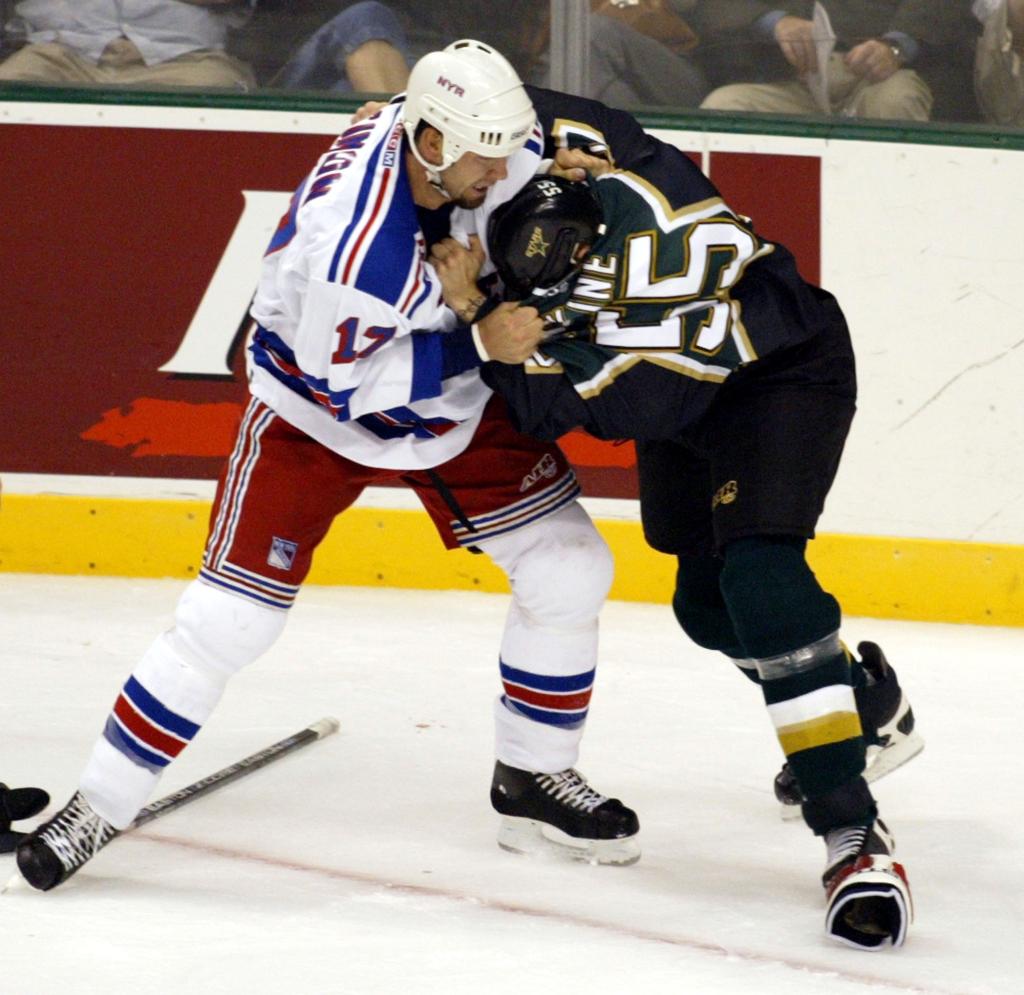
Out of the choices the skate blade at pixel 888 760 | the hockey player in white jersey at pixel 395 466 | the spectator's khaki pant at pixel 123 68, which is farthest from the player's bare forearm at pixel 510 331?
the spectator's khaki pant at pixel 123 68

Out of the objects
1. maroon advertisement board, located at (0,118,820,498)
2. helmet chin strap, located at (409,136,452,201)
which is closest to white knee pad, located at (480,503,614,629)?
helmet chin strap, located at (409,136,452,201)

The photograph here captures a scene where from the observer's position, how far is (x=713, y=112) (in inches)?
173

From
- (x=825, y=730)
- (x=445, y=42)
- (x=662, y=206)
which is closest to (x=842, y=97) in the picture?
(x=445, y=42)

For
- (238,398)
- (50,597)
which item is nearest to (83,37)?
(238,398)

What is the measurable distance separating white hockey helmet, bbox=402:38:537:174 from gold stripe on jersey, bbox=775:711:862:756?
33.4 inches

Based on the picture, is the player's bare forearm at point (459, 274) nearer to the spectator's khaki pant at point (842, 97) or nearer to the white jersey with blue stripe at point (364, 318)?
the white jersey with blue stripe at point (364, 318)

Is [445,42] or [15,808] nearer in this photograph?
[15,808]

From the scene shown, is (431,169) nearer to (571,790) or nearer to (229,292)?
(571,790)

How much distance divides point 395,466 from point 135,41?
7.45ft

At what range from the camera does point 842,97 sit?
437cm

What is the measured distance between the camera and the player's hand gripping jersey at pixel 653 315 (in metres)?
2.58

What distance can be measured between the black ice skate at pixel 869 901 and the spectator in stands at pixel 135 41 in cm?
271

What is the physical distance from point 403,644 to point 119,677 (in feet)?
2.05

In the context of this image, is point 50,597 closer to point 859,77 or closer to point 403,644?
point 403,644
